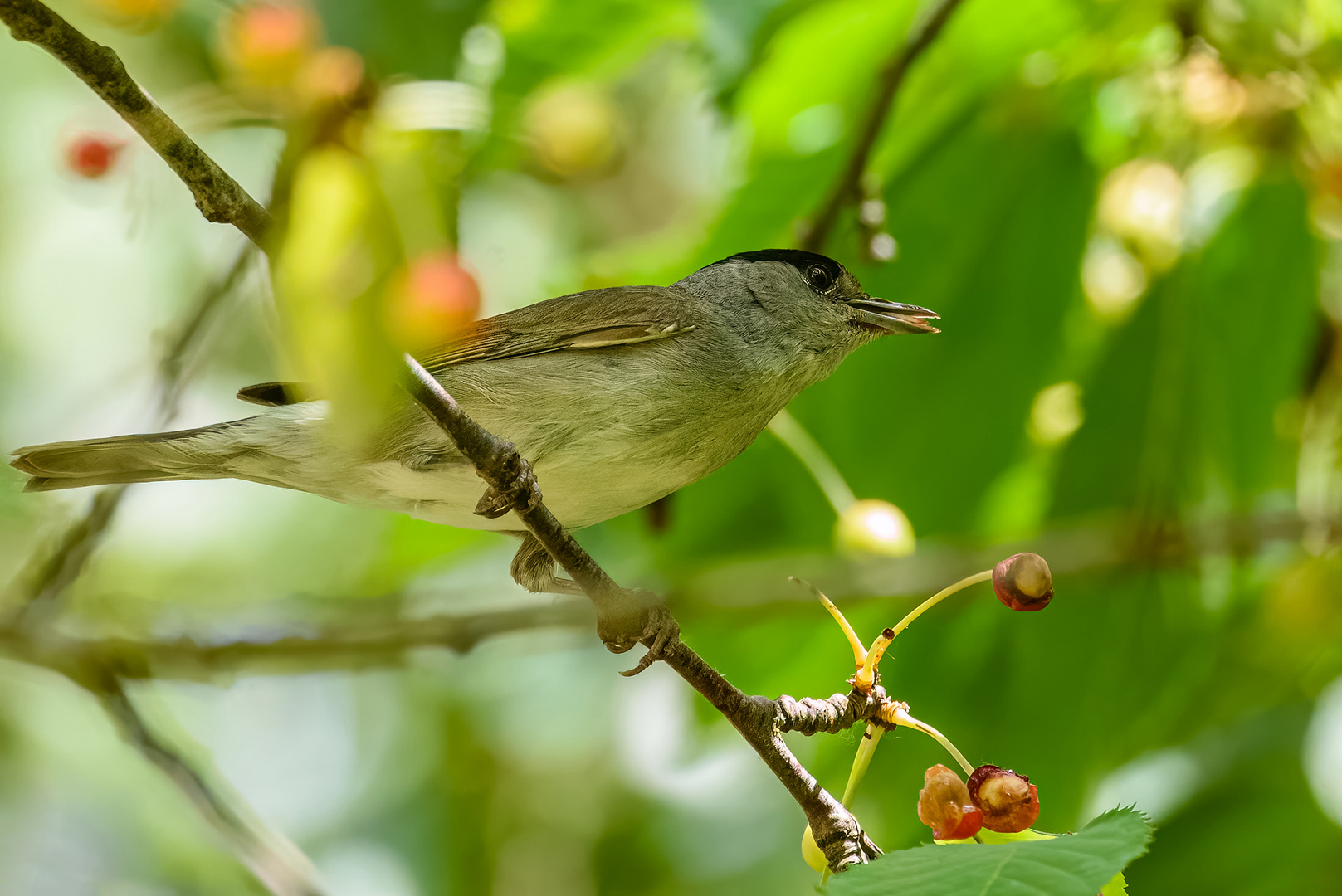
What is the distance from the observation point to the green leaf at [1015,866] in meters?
1.58

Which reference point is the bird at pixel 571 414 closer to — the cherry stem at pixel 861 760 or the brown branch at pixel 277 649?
the brown branch at pixel 277 649

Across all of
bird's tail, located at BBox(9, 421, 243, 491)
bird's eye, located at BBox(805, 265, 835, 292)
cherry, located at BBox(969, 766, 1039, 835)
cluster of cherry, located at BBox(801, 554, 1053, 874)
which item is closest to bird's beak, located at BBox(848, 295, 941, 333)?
bird's eye, located at BBox(805, 265, 835, 292)

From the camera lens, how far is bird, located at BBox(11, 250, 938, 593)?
132 inches

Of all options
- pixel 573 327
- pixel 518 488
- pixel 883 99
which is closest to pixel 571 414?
pixel 573 327

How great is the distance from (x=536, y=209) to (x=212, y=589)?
9.63ft

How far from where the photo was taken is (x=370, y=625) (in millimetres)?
3695

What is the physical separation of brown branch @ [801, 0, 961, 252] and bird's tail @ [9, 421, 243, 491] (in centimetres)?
202

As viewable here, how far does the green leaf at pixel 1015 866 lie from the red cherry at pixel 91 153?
9.60ft

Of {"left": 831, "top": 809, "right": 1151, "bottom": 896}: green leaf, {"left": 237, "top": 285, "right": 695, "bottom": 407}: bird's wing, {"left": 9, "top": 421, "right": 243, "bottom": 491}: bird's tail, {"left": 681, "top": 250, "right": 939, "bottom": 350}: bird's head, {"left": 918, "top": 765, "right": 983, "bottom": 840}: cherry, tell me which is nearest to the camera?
{"left": 831, "top": 809, "right": 1151, "bottom": 896}: green leaf

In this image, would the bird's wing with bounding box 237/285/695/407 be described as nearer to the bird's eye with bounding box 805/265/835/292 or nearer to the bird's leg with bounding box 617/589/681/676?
the bird's eye with bounding box 805/265/835/292

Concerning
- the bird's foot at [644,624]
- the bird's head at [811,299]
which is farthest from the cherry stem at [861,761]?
the bird's head at [811,299]

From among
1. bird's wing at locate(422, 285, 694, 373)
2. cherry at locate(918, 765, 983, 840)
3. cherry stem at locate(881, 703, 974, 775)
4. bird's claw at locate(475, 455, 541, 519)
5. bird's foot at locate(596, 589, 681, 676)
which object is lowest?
cherry at locate(918, 765, 983, 840)

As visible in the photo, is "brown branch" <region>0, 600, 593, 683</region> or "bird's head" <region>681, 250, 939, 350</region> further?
"bird's head" <region>681, 250, 939, 350</region>

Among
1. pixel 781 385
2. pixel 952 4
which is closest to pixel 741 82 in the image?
pixel 952 4
